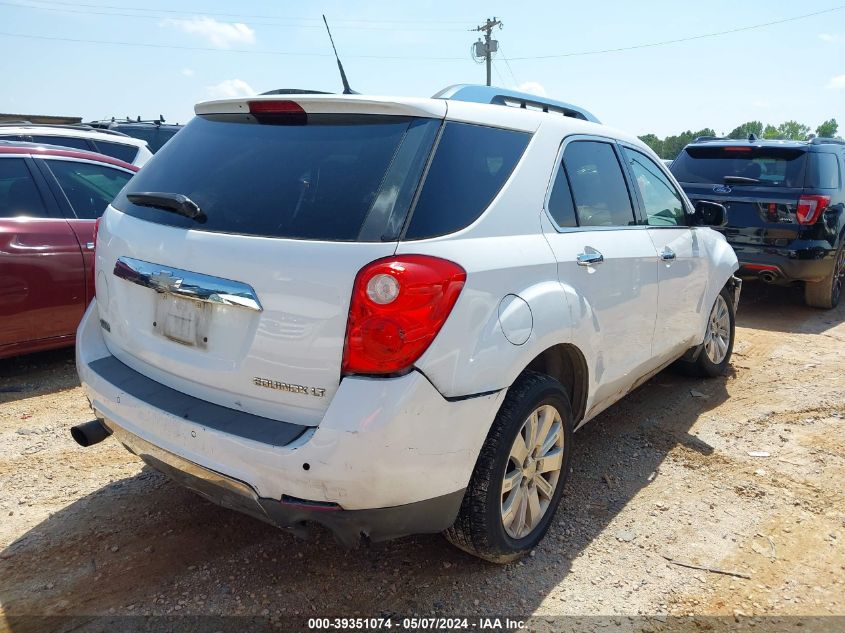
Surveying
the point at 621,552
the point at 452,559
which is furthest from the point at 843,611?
the point at 452,559

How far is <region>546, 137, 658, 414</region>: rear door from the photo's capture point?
2736mm

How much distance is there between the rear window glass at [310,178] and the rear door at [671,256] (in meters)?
1.83

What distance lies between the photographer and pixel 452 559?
2676 millimetres

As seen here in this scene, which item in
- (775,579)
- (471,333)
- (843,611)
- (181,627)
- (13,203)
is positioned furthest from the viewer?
(13,203)

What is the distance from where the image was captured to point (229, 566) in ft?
8.50

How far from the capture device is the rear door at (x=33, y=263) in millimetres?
4289

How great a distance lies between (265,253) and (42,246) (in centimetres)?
317

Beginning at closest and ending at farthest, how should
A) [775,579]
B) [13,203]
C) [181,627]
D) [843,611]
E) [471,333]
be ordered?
[471,333], [181,627], [843,611], [775,579], [13,203]

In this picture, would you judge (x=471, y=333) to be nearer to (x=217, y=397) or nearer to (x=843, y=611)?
(x=217, y=397)

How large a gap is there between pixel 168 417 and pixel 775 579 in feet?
7.98

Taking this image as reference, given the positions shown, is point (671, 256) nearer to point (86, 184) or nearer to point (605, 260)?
point (605, 260)

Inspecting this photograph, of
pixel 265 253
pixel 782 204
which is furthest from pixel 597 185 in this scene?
pixel 782 204

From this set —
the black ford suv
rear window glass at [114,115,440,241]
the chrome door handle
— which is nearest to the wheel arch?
the chrome door handle

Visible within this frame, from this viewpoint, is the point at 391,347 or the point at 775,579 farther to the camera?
the point at 775,579
